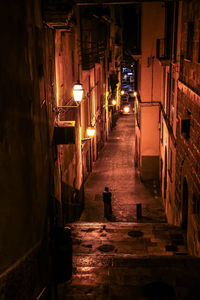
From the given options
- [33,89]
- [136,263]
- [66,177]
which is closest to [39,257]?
[136,263]

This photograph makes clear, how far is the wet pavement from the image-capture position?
7.21 m

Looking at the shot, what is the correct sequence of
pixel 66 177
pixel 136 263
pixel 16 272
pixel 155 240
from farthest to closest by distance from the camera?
pixel 66 177 < pixel 155 240 < pixel 136 263 < pixel 16 272

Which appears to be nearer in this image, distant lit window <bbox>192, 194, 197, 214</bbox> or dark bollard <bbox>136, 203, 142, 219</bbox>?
distant lit window <bbox>192, 194, 197, 214</bbox>

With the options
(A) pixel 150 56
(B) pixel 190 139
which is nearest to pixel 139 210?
(B) pixel 190 139

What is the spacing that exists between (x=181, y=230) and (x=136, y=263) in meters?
4.32

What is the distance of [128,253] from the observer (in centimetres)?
1091

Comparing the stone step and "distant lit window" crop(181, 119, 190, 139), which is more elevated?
"distant lit window" crop(181, 119, 190, 139)

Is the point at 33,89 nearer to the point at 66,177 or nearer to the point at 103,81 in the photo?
the point at 66,177

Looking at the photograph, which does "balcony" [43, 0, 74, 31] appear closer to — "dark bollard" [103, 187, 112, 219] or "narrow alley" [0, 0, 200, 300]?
"narrow alley" [0, 0, 200, 300]

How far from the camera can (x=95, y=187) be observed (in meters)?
21.5

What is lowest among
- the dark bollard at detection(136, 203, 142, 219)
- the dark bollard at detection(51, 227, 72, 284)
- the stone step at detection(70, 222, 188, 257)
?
the dark bollard at detection(136, 203, 142, 219)

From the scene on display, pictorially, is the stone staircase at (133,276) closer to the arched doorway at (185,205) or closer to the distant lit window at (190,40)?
the arched doorway at (185,205)

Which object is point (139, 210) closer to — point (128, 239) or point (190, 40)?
point (128, 239)

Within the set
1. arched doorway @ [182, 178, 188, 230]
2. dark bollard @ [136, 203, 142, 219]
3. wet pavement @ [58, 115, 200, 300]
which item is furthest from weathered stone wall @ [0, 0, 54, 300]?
dark bollard @ [136, 203, 142, 219]
